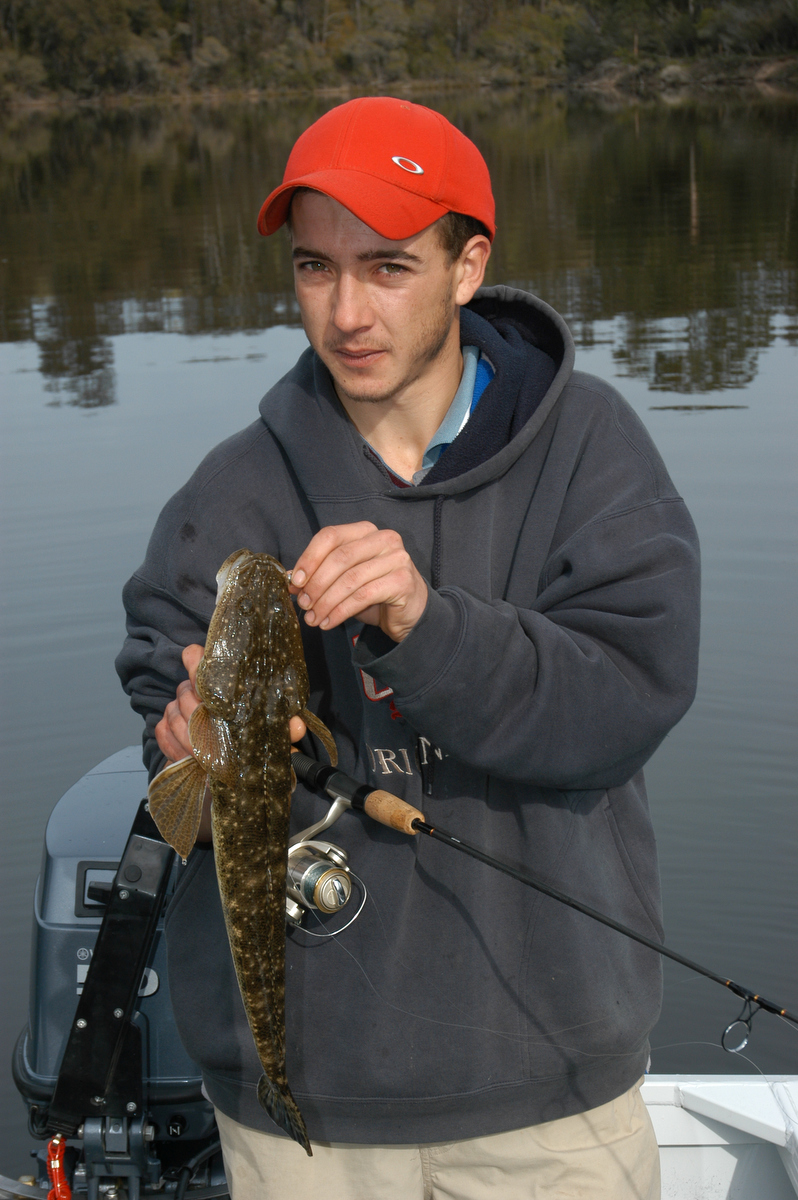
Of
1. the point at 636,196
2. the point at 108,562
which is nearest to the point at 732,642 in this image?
the point at 108,562

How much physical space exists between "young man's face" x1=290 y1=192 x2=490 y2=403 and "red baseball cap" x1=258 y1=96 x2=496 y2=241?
0.07m

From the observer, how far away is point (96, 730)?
7.42 metres

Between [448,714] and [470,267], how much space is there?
1.20 m

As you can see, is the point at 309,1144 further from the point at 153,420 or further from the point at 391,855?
the point at 153,420

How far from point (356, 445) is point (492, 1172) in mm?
1656

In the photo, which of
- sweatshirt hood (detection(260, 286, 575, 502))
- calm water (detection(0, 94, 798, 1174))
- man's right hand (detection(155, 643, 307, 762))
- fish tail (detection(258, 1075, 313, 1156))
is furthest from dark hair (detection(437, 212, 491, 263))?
calm water (detection(0, 94, 798, 1174))

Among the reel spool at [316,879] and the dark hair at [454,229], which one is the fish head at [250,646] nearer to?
the reel spool at [316,879]

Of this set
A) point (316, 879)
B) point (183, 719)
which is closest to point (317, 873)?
point (316, 879)

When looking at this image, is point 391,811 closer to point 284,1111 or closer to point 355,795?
point 355,795

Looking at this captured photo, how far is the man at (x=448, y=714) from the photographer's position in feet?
8.07

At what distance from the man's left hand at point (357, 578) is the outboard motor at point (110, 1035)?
4.40ft

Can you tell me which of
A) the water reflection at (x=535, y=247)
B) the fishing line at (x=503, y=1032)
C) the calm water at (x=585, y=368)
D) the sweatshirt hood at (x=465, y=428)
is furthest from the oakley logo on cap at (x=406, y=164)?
the water reflection at (x=535, y=247)

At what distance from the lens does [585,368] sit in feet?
45.4

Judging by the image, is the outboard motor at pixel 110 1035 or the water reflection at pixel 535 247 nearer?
the outboard motor at pixel 110 1035
